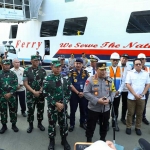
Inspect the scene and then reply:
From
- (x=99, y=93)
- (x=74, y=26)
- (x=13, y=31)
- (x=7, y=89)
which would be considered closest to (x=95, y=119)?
(x=99, y=93)

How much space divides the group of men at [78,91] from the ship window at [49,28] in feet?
23.9

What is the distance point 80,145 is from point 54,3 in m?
11.0

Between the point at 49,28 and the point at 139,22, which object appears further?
the point at 49,28

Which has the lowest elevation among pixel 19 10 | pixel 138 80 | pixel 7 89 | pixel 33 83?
pixel 7 89

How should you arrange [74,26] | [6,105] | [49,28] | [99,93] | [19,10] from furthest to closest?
[19,10], [49,28], [74,26], [6,105], [99,93]

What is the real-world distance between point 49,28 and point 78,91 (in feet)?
28.6

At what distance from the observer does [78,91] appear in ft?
13.3

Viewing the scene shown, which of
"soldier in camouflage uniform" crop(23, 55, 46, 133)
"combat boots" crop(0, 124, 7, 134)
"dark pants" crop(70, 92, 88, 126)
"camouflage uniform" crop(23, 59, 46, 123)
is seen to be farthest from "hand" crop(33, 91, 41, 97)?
"combat boots" crop(0, 124, 7, 134)

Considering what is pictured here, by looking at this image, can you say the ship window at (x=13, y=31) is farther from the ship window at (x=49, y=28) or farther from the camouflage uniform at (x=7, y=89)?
the camouflage uniform at (x=7, y=89)

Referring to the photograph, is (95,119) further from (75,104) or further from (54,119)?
(75,104)

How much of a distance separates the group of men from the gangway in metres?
8.61

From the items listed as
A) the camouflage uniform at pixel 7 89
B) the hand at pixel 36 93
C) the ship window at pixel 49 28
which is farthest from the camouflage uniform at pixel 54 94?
the ship window at pixel 49 28

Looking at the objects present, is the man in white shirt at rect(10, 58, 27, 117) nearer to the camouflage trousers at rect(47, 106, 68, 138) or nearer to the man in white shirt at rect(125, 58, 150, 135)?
the camouflage trousers at rect(47, 106, 68, 138)

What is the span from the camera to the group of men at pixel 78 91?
318cm
